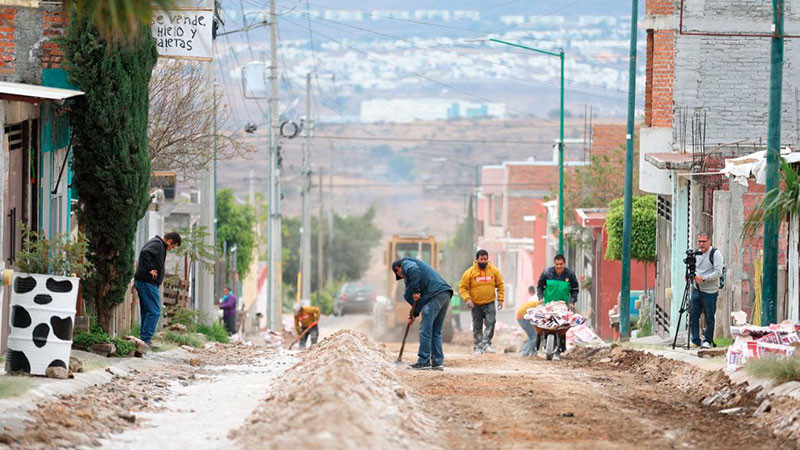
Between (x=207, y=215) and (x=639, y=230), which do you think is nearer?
(x=207, y=215)

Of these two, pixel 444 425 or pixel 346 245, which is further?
pixel 346 245

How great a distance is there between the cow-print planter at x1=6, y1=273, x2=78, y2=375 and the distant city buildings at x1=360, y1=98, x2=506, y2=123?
129m

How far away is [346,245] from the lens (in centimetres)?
10056

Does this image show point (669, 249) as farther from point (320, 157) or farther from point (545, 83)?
point (545, 83)

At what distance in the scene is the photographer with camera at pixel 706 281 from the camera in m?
18.8

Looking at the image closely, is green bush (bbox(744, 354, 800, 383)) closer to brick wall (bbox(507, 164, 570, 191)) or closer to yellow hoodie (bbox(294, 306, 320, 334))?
yellow hoodie (bbox(294, 306, 320, 334))

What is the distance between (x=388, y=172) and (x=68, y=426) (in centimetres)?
13175

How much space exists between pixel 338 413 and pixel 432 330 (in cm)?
822

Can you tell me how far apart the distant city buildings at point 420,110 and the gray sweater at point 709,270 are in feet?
403

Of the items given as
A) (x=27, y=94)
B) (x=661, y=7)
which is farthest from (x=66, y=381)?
(x=661, y=7)

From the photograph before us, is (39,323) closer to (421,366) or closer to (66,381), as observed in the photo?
(66,381)

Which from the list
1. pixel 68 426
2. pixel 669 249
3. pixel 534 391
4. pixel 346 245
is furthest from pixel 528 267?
pixel 68 426

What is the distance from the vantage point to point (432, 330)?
17.3m

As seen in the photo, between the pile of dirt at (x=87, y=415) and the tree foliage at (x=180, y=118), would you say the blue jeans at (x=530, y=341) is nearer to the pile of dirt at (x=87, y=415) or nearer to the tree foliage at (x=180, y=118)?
the tree foliage at (x=180, y=118)
